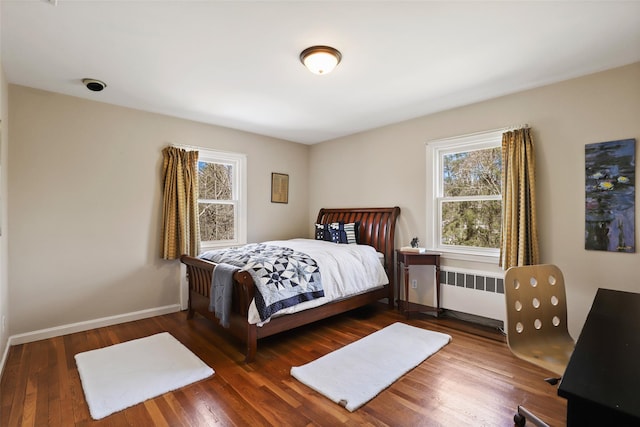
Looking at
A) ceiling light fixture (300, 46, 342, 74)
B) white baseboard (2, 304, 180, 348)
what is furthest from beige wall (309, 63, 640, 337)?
white baseboard (2, 304, 180, 348)

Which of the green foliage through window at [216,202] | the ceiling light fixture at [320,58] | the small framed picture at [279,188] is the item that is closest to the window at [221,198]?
the green foliage through window at [216,202]

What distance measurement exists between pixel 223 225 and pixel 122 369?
232 centimetres

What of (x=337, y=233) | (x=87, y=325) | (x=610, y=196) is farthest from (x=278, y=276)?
(x=610, y=196)

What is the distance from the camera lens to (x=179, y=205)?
3729 mm

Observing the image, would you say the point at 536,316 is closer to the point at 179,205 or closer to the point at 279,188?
the point at 179,205

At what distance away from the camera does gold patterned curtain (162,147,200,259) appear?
3.72m

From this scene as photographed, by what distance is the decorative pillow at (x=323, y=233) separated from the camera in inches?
175

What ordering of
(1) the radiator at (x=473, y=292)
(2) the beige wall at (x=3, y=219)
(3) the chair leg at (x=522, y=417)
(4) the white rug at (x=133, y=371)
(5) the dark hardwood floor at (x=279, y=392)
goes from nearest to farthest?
(3) the chair leg at (x=522, y=417), (5) the dark hardwood floor at (x=279, y=392), (4) the white rug at (x=133, y=371), (2) the beige wall at (x=3, y=219), (1) the radiator at (x=473, y=292)

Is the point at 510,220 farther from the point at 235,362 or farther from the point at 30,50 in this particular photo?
the point at 30,50

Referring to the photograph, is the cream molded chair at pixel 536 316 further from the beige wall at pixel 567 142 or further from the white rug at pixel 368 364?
the beige wall at pixel 567 142

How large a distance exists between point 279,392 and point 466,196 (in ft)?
9.62

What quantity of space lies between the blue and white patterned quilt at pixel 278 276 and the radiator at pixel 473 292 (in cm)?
164

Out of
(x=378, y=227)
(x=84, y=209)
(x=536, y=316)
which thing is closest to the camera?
(x=536, y=316)

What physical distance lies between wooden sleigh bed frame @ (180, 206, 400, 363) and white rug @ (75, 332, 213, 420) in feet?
1.37
